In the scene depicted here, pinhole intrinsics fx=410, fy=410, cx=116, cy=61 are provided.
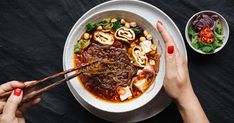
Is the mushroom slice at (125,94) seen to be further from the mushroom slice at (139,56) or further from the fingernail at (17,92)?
the fingernail at (17,92)

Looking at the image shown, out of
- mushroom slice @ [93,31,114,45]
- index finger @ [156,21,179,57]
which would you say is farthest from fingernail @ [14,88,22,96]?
index finger @ [156,21,179,57]

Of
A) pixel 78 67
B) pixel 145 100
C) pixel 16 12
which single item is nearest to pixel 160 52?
pixel 145 100

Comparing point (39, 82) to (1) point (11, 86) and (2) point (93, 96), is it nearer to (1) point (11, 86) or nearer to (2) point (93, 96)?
(1) point (11, 86)

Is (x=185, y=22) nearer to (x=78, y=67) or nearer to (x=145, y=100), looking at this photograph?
(x=145, y=100)

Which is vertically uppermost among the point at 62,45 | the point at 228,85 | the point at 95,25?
the point at 95,25

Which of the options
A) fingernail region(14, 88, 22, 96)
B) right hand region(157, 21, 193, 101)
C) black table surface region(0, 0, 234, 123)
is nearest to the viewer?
fingernail region(14, 88, 22, 96)

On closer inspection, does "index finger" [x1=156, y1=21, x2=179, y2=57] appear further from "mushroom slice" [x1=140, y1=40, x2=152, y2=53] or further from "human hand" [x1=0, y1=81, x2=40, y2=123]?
"human hand" [x1=0, y1=81, x2=40, y2=123]

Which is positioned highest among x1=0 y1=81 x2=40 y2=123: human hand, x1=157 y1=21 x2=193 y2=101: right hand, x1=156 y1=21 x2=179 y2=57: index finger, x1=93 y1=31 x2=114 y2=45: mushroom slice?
x1=156 y1=21 x2=179 y2=57: index finger
